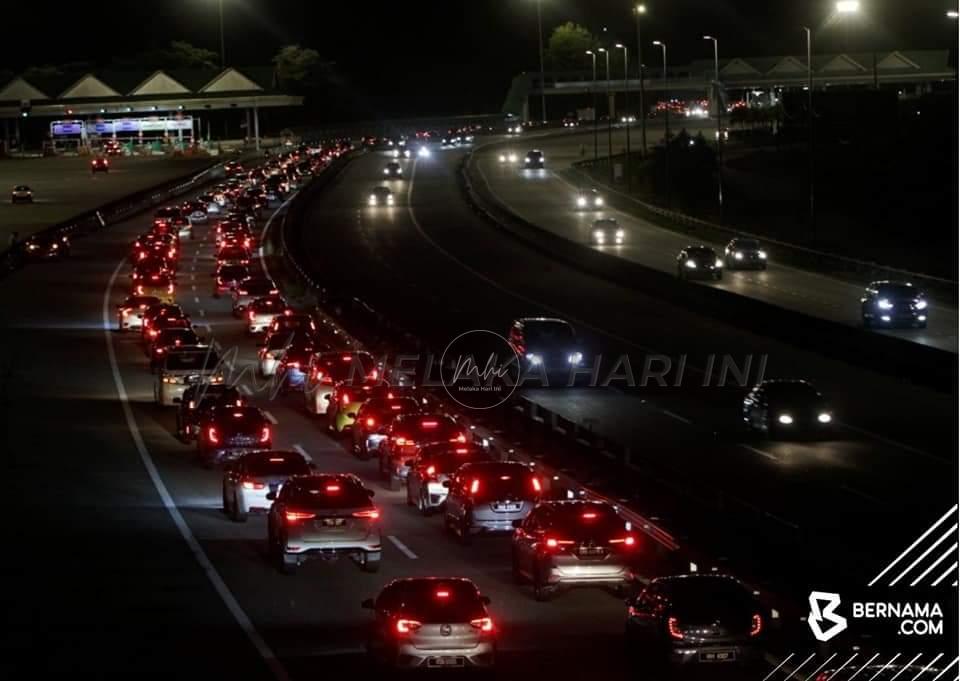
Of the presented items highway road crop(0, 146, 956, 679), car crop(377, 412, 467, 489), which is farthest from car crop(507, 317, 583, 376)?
car crop(377, 412, 467, 489)

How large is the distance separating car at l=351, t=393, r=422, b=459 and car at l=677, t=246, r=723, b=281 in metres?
35.6

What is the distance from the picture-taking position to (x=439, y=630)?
1856 cm

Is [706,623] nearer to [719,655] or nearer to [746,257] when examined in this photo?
[719,655]

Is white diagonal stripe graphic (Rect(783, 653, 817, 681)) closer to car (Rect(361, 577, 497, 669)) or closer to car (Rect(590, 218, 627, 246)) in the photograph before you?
car (Rect(361, 577, 497, 669))

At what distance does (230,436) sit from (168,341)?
1587 centimetres

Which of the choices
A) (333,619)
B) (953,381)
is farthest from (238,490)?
(953,381)

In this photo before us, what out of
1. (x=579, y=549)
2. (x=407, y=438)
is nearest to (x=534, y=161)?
(x=407, y=438)

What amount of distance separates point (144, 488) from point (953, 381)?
18766mm

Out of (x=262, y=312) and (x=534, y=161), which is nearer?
(x=262, y=312)

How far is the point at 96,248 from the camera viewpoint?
91.1 m

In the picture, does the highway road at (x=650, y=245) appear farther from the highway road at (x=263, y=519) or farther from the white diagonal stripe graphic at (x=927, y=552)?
the white diagonal stripe graphic at (x=927, y=552)

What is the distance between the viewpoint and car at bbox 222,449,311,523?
29.0m

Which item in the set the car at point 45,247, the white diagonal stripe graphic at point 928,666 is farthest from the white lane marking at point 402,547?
the car at point 45,247

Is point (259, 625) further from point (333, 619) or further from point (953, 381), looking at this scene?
point (953, 381)
